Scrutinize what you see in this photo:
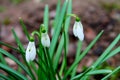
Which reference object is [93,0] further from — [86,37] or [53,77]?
[53,77]

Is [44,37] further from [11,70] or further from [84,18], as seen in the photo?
[84,18]

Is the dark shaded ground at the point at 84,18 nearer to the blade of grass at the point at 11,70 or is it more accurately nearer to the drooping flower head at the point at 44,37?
the blade of grass at the point at 11,70

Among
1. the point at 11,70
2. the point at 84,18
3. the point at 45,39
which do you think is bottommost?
the point at 84,18

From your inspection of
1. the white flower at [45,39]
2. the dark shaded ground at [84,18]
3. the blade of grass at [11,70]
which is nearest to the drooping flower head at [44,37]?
the white flower at [45,39]

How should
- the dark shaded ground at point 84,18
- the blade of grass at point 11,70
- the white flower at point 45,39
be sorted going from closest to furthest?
the white flower at point 45,39 < the blade of grass at point 11,70 < the dark shaded ground at point 84,18

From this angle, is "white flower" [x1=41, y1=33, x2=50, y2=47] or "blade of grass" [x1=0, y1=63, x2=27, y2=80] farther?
"blade of grass" [x1=0, y1=63, x2=27, y2=80]

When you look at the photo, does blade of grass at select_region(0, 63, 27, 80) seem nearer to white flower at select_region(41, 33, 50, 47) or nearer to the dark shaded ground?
white flower at select_region(41, 33, 50, 47)

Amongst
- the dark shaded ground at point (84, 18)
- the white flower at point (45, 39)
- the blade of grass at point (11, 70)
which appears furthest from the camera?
the dark shaded ground at point (84, 18)

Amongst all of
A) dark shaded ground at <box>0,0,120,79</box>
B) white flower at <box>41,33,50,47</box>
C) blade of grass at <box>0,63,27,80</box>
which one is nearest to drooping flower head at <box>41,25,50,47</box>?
white flower at <box>41,33,50,47</box>

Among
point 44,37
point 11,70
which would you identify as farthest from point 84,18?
point 44,37
